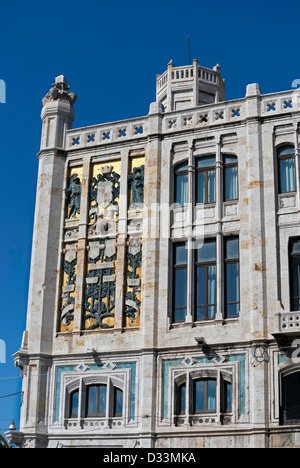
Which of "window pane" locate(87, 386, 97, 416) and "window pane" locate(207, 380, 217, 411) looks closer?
"window pane" locate(207, 380, 217, 411)

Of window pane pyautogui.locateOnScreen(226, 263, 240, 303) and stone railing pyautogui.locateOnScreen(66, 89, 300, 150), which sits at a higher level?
stone railing pyautogui.locateOnScreen(66, 89, 300, 150)

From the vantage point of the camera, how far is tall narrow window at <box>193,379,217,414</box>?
1379 inches

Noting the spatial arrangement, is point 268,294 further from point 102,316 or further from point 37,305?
point 37,305

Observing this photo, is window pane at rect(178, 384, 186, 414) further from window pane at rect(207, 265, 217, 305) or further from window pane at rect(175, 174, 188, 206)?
window pane at rect(175, 174, 188, 206)

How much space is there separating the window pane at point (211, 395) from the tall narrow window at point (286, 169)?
8707mm

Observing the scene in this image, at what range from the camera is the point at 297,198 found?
36.2 metres

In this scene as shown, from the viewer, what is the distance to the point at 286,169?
37.3 m

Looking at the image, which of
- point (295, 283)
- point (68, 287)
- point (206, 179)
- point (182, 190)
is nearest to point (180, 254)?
point (182, 190)

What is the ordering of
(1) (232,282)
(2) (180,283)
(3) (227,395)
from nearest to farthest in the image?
(3) (227,395), (1) (232,282), (2) (180,283)

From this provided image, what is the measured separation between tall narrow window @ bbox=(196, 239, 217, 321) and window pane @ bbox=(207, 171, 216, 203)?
1.92 meters

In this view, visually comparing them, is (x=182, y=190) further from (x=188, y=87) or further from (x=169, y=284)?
(x=188, y=87)

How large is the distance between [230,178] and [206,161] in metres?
1.50

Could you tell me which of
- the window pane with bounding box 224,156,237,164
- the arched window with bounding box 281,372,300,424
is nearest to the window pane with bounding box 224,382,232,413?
the arched window with bounding box 281,372,300,424

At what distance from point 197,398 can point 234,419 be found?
77.5 inches
